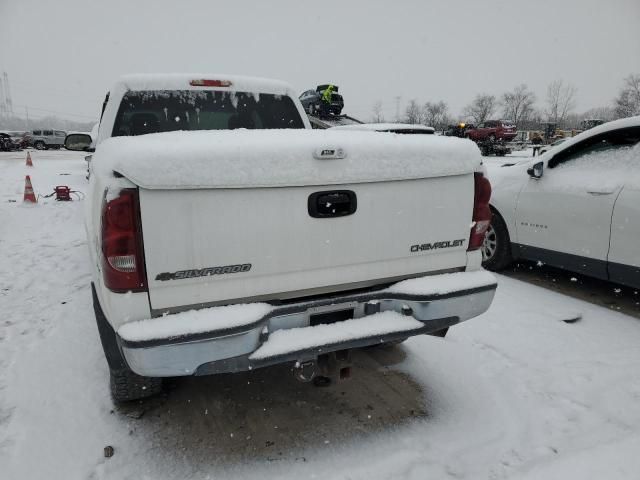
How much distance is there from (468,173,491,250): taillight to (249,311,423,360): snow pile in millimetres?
663

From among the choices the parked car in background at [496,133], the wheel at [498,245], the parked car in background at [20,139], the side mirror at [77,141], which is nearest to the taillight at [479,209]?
the wheel at [498,245]

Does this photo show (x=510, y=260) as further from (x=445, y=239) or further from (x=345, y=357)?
(x=345, y=357)

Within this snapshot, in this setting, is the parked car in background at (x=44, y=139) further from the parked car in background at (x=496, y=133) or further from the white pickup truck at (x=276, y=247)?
the white pickup truck at (x=276, y=247)

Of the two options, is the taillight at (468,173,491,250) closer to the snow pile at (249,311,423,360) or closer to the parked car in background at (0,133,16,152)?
the snow pile at (249,311,423,360)

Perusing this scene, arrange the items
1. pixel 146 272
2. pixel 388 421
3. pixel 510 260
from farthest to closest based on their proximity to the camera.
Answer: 1. pixel 510 260
2. pixel 388 421
3. pixel 146 272

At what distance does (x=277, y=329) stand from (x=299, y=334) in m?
0.11

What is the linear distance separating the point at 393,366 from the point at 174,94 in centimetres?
284

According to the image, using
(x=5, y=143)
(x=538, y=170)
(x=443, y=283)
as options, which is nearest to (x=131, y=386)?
(x=443, y=283)

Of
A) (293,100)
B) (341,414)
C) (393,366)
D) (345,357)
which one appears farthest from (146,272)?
(293,100)

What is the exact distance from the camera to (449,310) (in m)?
2.47

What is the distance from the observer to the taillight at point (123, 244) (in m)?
1.89

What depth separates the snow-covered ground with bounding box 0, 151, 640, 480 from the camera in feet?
7.66

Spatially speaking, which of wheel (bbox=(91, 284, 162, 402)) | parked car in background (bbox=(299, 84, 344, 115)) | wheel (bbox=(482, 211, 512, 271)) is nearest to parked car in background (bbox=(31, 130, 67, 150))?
parked car in background (bbox=(299, 84, 344, 115))

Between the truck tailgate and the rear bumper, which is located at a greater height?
the truck tailgate
